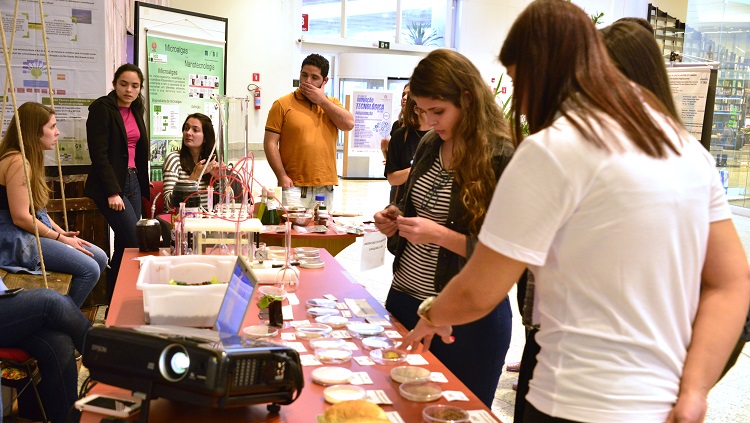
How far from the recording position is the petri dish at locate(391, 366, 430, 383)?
1.69 metres

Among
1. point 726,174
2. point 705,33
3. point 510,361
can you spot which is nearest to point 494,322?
point 510,361

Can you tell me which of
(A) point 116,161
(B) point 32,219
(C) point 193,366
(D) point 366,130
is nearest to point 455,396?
(C) point 193,366

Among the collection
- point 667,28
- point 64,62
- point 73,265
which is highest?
point 667,28

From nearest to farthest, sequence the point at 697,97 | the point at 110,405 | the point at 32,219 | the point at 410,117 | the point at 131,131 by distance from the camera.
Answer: the point at 110,405
the point at 32,219
the point at 410,117
the point at 697,97
the point at 131,131

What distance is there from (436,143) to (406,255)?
38 centimetres

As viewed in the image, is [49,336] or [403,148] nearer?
[49,336]

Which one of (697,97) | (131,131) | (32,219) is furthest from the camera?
(131,131)

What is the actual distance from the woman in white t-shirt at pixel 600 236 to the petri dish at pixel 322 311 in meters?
1.05

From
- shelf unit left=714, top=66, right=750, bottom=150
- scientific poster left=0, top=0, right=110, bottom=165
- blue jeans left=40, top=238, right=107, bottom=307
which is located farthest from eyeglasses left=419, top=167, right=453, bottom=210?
shelf unit left=714, top=66, right=750, bottom=150

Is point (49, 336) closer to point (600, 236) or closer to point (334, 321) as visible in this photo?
point (334, 321)

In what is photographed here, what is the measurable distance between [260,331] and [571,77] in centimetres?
120

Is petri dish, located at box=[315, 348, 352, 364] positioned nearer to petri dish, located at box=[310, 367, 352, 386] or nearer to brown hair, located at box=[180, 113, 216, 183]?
petri dish, located at box=[310, 367, 352, 386]

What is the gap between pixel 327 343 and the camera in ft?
6.34

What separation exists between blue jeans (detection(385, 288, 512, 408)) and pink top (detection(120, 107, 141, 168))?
145 inches
